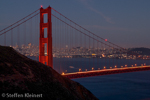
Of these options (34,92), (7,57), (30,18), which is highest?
(30,18)

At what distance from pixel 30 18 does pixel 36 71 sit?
71.1 ft

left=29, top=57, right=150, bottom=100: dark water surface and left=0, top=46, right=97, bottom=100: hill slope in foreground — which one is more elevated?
left=0, top=46, right=97, bottom=100: hill slope in foreground

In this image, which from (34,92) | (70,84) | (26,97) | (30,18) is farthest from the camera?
(30,18)

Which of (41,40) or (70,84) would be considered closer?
(70,84)

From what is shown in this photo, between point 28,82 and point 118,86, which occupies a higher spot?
point 28,82

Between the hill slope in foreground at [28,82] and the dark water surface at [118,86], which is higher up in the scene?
the hill slope in foreground at [28,82]

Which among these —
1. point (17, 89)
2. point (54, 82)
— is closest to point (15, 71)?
point (17, 89)

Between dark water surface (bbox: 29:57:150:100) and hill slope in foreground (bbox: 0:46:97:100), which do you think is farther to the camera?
dark water surface (bbox: 29:57:150:100)

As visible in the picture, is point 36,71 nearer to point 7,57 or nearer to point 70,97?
point 7,57

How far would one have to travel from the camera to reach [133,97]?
39.4 meters

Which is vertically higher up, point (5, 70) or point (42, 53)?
point (42, 53)

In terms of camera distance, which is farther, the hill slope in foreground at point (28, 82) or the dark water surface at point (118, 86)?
the dark water surface at point (118, 86)

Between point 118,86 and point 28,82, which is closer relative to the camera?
point 28,82

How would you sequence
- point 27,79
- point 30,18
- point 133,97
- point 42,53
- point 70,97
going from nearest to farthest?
point 27,79, point 70,97, point 42,53, point 30,18, point 133,97
